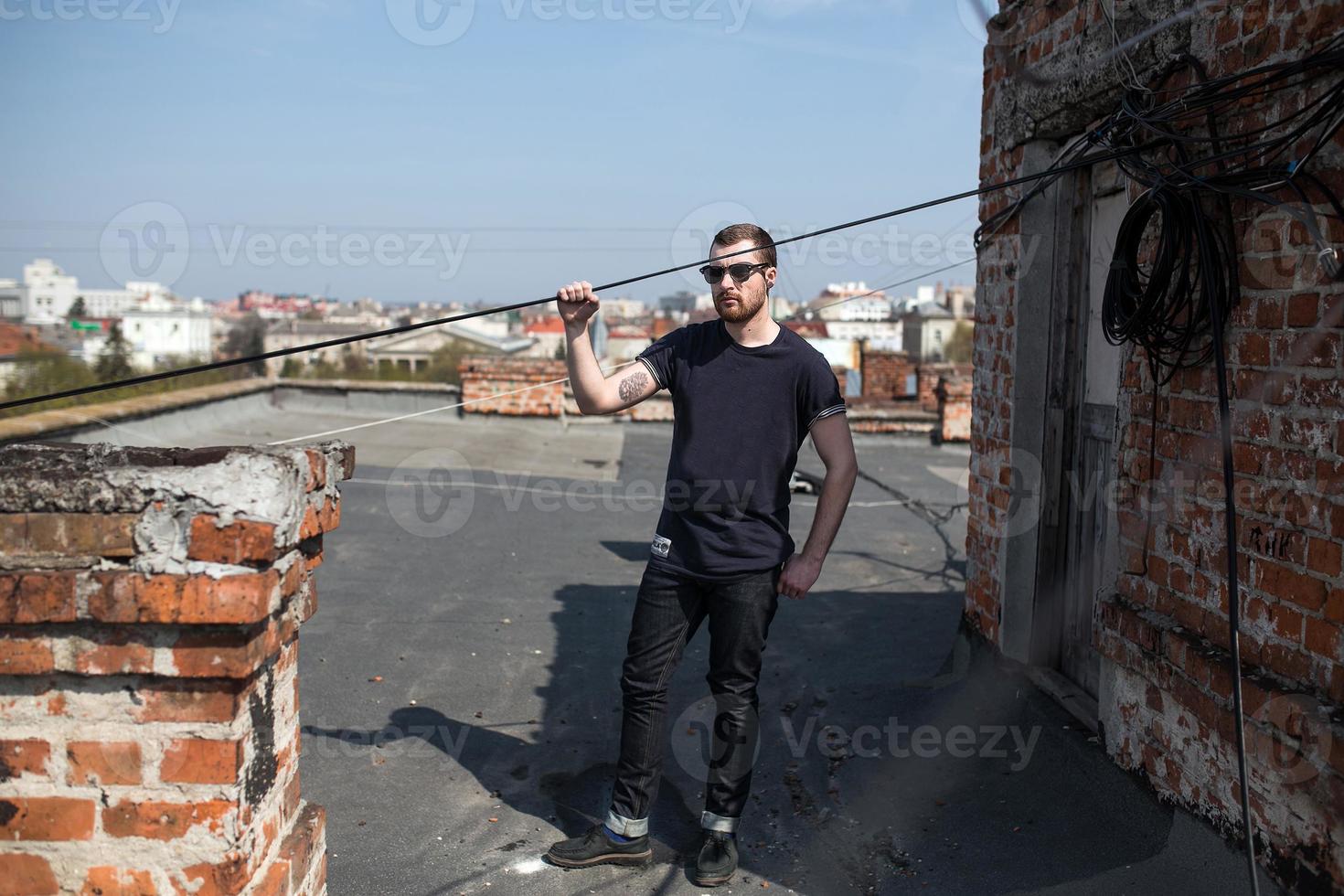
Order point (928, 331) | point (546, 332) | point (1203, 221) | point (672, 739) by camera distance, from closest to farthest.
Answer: point (1203, 221)
point (672, 739)
point (928, 331)
point (546, 332)

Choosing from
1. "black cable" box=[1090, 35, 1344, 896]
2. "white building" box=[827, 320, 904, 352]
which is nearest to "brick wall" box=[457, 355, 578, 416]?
"black cable" box=[1090, 35, 1344, 896]

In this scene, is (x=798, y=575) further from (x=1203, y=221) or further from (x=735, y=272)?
(x=1203, y=221)

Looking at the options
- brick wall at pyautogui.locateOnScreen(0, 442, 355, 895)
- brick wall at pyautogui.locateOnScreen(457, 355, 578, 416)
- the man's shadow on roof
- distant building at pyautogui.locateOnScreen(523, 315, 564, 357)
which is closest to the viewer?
brick wall at pyautogui.locateOnScreen(0, 442, 355, 895)

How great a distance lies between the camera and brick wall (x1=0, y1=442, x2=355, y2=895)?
2123 millimetres

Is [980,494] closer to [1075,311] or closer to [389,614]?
[1075,311]

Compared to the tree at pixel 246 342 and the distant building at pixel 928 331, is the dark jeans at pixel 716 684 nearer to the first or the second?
the tree at pixel 246 342

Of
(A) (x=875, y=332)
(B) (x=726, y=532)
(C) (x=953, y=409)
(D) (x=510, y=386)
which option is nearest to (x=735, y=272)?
(B) (x=726, y=532)

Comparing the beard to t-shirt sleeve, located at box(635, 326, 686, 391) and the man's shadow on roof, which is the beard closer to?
t-shirt sleeve, located at box(635, 326, 686, 391)

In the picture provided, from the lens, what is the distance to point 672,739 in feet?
14.9

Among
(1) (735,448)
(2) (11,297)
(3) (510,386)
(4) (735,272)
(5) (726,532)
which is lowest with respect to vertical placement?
(5) (726,532)

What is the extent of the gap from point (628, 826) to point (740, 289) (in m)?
1.71

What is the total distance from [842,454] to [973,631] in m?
1.90

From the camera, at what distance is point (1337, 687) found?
103 inches

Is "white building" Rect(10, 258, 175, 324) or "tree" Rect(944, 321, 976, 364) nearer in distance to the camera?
"tree" Rect(944, 321, 976, 364)
